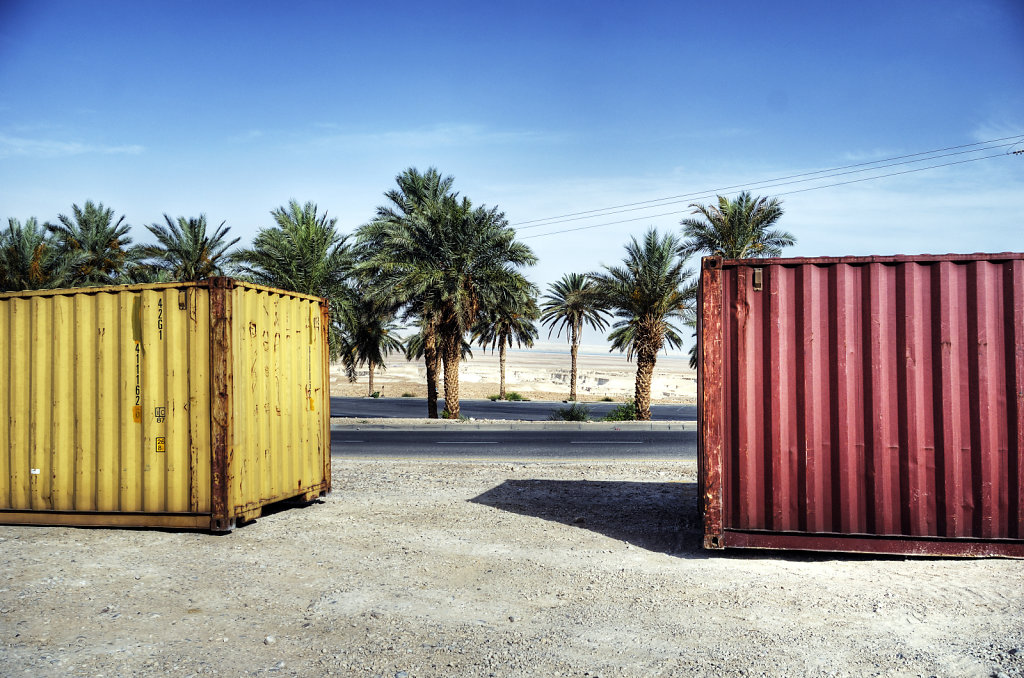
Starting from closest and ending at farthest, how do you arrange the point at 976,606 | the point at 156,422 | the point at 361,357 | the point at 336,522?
the point at 976,606 → the point at 156,422 → the point at 336,522 → the point at 361,357

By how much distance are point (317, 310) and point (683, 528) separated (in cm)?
569

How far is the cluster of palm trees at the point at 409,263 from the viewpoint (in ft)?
83.5

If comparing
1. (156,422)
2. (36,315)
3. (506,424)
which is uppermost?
(36,315)

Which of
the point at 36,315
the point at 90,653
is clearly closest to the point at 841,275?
the point at 90,653

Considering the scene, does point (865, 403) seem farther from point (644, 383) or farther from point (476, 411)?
point (476, 411)

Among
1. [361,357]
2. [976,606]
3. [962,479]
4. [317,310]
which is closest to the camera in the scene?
[976,606]

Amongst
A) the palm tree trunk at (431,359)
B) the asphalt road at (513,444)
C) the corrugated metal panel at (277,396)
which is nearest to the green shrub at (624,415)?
the asphalt road at (513,444)

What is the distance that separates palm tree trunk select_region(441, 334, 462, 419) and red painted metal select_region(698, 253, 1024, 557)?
18961mm

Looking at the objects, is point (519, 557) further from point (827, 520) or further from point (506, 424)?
point (506, 424)

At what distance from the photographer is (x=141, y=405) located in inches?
331

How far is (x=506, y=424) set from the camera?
24.5 metres

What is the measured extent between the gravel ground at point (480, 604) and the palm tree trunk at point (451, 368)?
56.6 ft

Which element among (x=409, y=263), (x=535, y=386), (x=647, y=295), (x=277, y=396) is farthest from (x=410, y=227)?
(x=535, y=386)

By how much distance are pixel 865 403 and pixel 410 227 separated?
20.7 m
